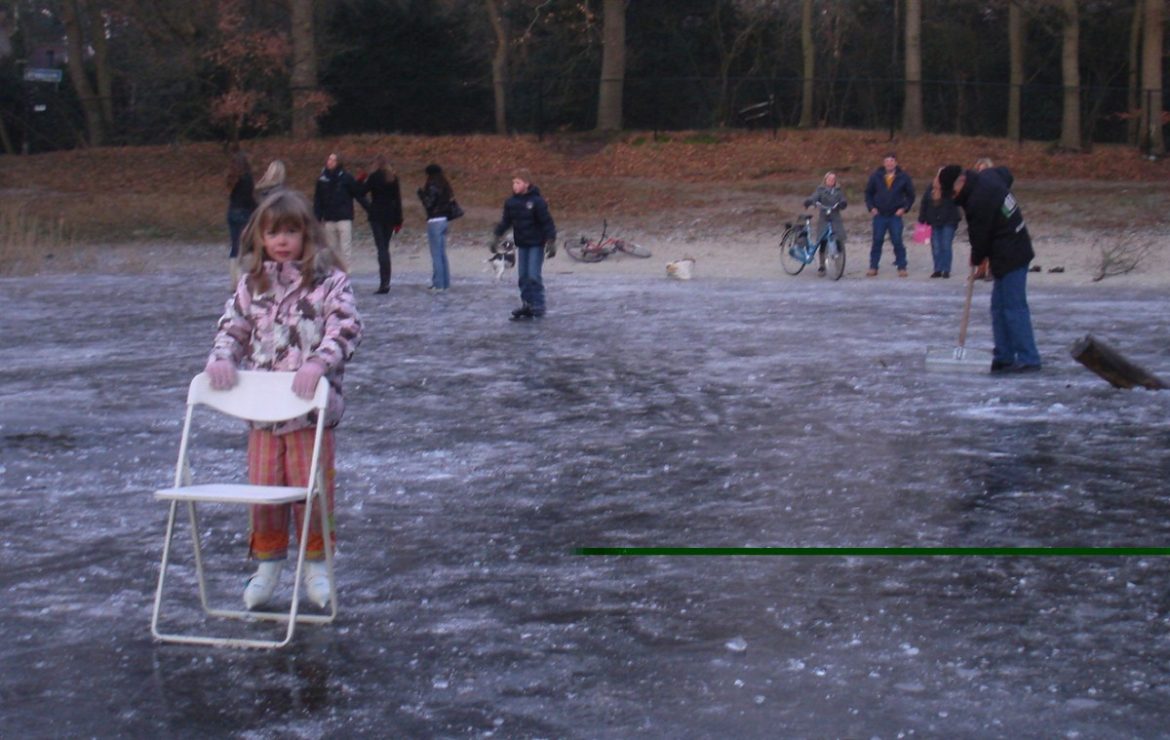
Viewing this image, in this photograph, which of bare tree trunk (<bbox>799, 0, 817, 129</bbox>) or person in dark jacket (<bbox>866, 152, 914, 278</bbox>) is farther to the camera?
bare tree trunk (<bbox>799, 0, 817, 129</bbox>)

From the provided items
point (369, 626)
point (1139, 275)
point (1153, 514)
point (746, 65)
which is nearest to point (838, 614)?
point (369, 626)

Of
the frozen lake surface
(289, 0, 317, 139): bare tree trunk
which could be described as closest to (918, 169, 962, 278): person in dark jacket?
the frozen lake surface

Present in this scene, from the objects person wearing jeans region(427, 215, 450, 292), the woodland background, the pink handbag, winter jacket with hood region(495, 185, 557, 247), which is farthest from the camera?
the woodland background

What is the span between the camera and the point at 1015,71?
43.7 m

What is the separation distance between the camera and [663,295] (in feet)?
64.8

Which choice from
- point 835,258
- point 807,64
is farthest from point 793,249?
point 807,64

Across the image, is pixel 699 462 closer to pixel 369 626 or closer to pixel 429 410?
pixel 429 410

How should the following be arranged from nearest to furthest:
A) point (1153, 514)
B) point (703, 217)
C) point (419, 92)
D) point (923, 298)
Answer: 1. point (1153, 514)
2. point (923, 298)
3. point (703, 217)
4. point (419, 92)

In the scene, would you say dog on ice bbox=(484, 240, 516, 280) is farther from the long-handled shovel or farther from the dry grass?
the long-handled shovel

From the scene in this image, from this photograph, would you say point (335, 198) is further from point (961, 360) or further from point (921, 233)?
point (961, 360)

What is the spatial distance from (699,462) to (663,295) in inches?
435

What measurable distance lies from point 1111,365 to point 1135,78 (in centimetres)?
3696

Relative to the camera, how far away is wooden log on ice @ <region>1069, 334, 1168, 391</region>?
11172mm

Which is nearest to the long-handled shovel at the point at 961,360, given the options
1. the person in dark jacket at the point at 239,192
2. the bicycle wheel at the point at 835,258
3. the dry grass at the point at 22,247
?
the bicycle wheel at the point at 835,258
